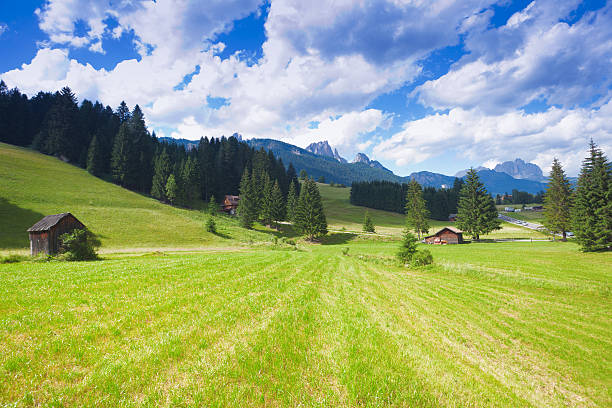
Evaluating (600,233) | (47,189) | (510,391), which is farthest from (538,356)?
(47,189)

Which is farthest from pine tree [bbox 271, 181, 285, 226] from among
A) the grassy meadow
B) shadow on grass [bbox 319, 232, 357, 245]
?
the grassy meadow

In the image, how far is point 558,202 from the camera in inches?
2060

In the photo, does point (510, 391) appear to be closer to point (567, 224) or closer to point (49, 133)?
point (567, 224)

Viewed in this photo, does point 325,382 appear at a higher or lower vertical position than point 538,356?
higher

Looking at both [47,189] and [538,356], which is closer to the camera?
[538,356]

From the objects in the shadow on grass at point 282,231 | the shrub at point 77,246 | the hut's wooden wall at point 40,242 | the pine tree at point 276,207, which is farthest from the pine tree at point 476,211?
the hut's wooden wall at point 40,242

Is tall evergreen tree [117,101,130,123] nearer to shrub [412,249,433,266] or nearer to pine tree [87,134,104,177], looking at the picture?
pine tree [87,134,104,177]

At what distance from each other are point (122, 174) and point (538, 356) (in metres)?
96.4

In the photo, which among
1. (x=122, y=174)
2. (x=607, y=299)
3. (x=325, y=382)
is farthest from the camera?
(x=122, y=174)

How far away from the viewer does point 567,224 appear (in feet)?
162

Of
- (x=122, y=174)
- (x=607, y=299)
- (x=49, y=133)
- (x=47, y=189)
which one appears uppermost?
(x=49, y=133)

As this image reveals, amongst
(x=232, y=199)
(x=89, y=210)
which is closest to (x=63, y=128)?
(x=89, y=210)

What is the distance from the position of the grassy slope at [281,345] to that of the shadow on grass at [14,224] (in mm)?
35438

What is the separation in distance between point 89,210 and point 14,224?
1126 centimetres
